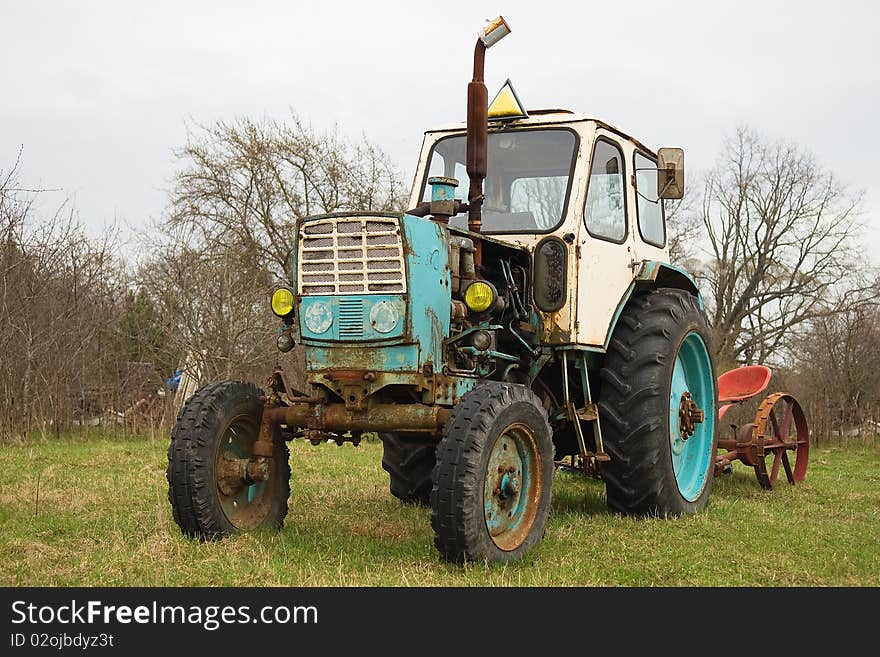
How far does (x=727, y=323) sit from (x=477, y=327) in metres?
27.3

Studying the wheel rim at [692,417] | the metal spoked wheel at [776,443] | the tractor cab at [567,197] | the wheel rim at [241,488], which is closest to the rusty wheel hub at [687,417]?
the wheel rim at [692,417]

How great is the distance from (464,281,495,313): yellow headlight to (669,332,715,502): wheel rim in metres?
2.20

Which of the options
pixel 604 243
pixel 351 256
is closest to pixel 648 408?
pixel 604 243

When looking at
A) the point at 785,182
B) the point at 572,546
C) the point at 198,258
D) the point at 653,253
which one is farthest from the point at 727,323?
the point at 572,546

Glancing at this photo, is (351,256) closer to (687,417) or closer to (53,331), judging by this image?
(687,417)

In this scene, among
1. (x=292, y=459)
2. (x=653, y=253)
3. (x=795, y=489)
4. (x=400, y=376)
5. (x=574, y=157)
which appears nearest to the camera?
(x=400, y=376)

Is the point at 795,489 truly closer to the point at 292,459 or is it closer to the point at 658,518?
the point at 658,518

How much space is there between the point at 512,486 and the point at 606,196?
2.61m

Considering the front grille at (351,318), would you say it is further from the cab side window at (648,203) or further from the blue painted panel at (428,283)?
the cab side window at (648,203)

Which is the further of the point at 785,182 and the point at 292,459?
the point at 785,182

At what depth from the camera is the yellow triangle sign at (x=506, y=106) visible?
718 cm

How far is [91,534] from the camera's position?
20.5 ft

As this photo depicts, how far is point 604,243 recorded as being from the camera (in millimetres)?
7027

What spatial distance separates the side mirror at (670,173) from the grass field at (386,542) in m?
2.38
